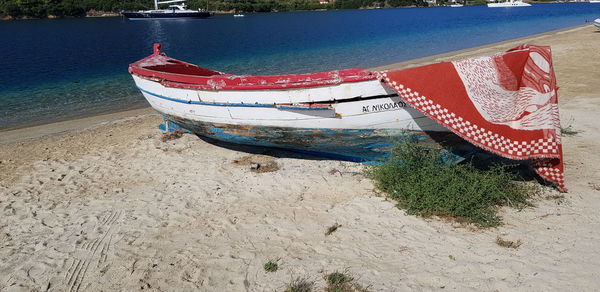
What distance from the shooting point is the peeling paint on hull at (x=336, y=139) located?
5676mm

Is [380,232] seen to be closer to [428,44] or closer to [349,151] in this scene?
[349,151]

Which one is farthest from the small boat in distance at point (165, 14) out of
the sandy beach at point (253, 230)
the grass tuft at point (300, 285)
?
the grass tuft at point (300, 285)

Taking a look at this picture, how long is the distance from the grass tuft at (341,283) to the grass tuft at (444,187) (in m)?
1.55

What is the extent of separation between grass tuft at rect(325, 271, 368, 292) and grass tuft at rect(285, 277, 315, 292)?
16 cm

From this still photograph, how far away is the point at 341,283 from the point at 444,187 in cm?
212

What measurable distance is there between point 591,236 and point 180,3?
79.7 metres

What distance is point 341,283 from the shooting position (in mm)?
3846

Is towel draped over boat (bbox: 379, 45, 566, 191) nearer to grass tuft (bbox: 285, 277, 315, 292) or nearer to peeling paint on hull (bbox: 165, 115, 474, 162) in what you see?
peeling paint on hull (bbox: 165, 115, 474, 162)

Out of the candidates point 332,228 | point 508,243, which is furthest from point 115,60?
point 508,243

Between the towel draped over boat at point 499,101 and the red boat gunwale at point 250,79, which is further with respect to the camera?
the red boat gunwale at point 250,79

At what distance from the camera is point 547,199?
5.27 m

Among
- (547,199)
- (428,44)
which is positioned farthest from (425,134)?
(428,44)

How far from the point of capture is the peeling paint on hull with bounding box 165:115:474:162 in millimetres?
5676

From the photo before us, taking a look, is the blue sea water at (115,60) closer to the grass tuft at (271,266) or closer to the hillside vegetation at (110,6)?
the grass tuft at (271,266)
